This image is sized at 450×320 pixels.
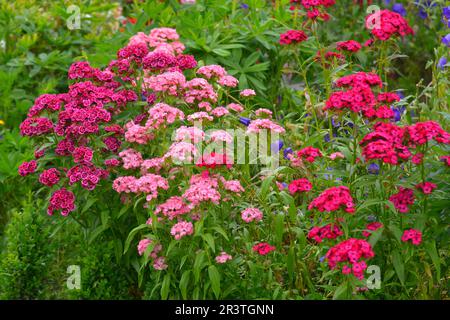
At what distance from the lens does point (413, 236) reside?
337 cm

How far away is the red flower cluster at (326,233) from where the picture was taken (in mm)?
3318

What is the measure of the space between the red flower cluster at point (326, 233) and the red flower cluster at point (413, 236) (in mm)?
A: 268

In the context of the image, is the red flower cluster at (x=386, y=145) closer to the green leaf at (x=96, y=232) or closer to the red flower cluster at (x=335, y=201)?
the red flower cluster at (x=335, y=201)

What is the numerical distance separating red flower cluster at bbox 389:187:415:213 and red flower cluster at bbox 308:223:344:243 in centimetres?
28

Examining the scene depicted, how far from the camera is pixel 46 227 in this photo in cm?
479

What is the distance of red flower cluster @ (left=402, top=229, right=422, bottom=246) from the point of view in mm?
3354

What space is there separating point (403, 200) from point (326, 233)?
376 mm

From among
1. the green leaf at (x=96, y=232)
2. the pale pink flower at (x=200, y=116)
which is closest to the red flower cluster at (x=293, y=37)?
the pale pink flower at (x=200, y=116)

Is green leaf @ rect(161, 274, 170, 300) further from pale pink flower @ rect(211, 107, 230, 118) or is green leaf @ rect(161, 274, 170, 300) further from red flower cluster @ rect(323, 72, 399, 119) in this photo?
red flower cluster @ rect(323, 72, 399, 119)

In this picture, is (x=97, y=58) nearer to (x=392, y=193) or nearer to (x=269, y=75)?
(x=269, y=75)

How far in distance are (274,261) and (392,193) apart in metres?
0.65

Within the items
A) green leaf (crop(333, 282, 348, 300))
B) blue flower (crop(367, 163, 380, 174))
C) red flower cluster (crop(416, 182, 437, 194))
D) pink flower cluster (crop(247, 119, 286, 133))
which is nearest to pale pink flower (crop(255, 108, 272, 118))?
pink flower cluster (crop(247, 119, 286, 133))

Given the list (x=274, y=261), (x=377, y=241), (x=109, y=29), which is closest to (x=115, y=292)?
(x=274, y=261)
